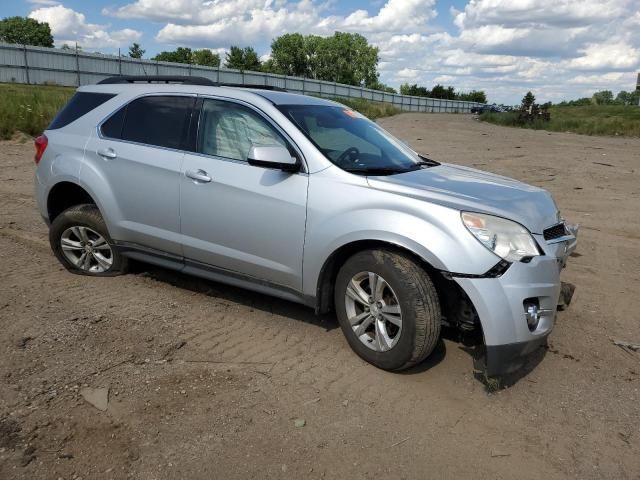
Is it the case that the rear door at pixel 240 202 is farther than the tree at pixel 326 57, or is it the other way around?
the tree at pixel 326 57

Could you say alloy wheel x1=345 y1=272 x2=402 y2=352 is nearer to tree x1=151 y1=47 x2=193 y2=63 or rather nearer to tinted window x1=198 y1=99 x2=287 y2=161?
tinted window x1=198 y1=99 x2=287 y2=161

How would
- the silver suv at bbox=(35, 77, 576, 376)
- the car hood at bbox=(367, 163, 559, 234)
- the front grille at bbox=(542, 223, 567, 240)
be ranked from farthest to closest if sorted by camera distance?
the front grille at bbox=(542, 223, 567, 240) < the car hood at bbox=(367, 163, 559, 234) < the silver suv at bbox=(35, 77, 576, 376)

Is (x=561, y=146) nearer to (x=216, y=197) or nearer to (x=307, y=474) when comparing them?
(x=216, y=197)

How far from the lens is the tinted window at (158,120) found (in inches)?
180

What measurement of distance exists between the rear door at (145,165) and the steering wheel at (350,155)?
50.5 inches

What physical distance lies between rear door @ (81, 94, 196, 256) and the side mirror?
0.86 metres

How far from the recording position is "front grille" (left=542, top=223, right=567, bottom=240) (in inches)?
143

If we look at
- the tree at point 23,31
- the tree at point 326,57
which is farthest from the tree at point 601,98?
the tree at point 23,31

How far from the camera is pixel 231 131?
4.34 metres

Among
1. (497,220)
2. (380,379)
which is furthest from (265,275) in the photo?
(497,220)

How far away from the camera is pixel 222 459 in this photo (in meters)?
2.85

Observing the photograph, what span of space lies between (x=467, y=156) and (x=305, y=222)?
12171 millimetres

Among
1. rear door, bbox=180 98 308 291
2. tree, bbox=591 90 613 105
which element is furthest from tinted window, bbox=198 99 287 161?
tree, bbox=591 90 613 105

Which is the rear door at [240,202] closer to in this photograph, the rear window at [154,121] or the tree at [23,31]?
the rear window at [154,121]
